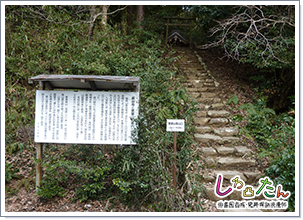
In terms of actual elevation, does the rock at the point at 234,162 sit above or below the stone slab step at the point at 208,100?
below

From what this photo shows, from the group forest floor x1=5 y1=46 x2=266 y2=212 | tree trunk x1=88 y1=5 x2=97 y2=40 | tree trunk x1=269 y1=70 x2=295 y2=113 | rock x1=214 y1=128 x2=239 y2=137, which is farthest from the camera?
tree trunk x1=88 y1=5 x2=97 y2=40

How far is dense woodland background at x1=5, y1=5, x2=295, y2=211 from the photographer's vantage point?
12.7 feet

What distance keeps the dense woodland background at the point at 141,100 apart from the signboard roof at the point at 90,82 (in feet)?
1.68

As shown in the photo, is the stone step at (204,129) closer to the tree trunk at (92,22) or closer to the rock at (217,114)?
the rock at (217,114)

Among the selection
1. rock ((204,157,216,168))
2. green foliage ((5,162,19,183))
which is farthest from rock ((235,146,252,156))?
green foliage ((5,162,19,183))

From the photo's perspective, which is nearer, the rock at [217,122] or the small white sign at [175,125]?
the small white sign at [175,125]

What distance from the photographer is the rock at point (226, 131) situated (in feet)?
18.2

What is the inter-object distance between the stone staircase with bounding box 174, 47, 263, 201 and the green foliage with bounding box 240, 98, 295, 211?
0.39m

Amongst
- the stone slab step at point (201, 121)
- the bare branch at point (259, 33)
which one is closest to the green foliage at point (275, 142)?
the stone slab step at point (201, 121)

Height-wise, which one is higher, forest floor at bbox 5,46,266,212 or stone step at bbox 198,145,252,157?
stone step at bbox 198,145,252,157

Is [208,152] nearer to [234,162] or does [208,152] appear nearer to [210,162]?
[210,162]

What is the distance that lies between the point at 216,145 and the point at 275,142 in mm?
1305

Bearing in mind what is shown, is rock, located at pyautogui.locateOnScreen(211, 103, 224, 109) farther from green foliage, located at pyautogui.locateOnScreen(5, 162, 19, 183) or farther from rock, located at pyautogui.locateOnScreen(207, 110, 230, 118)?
green foliage, located at pyautogui.locateOnScreen(5, 162, 19, 183)

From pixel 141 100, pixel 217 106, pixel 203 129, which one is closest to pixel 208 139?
pixel 203 129
